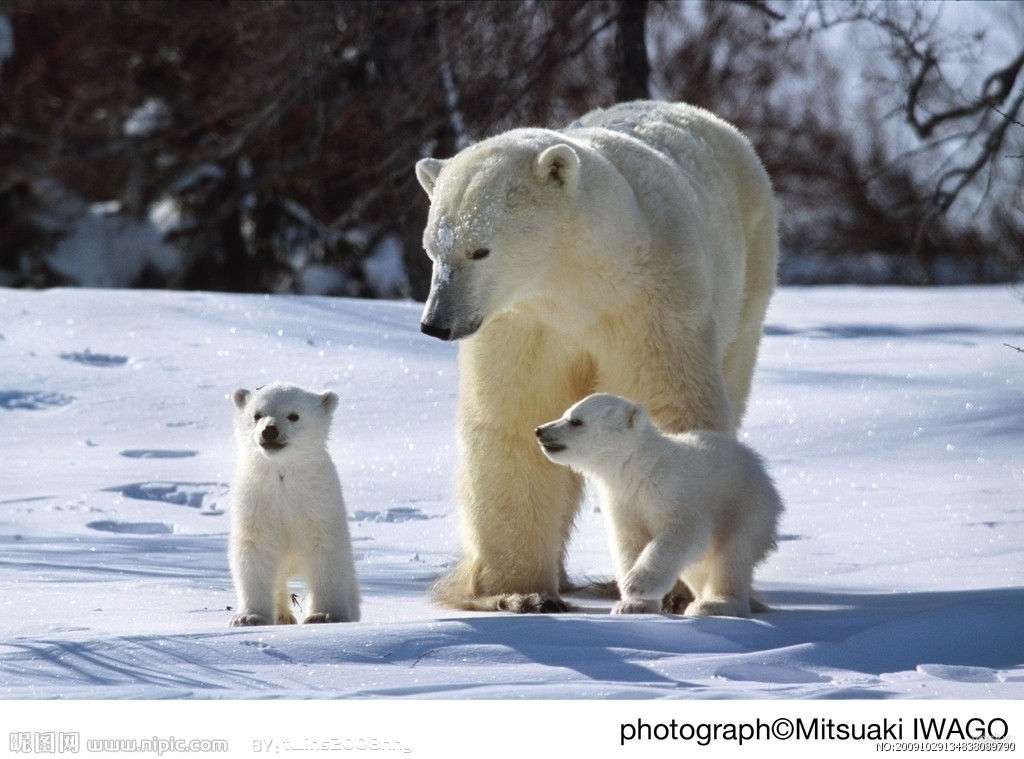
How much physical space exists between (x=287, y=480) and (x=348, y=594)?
1.21ft

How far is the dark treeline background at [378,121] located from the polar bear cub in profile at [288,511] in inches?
193

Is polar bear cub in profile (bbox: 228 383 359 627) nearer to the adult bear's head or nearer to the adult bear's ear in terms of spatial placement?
the adult bear's head

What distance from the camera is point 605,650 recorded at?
3770mm

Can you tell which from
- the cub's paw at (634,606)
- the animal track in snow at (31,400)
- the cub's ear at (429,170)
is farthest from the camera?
the animal track in snow at (31,400)

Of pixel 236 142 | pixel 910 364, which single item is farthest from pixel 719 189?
pixel 236 142

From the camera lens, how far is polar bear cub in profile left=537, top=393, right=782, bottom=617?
4324 millimetres

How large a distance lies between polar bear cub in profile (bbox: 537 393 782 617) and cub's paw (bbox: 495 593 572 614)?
437 mm

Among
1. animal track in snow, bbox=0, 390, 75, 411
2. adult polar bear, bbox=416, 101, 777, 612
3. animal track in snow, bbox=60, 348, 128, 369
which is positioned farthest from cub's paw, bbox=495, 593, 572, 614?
animal track in snow, bbox=60, 348, 128, 369

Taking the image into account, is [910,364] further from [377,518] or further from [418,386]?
[377,518]

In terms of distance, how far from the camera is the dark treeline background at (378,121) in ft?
32.2

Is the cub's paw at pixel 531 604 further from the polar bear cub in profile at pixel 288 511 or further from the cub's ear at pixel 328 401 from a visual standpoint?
the cub's ear at pixel 328 401

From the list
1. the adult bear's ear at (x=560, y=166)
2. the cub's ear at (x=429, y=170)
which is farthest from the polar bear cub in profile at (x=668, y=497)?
the cub's ear at (x=429, y=170)

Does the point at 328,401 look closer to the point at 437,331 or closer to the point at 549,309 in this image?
the point at 437,331

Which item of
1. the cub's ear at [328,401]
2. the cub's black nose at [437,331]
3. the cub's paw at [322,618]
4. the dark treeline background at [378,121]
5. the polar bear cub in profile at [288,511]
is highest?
the dark treeline background at [378,121]
